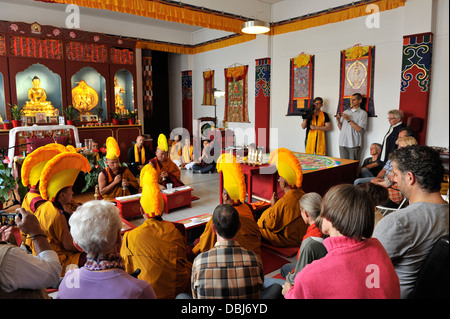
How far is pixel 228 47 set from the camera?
9.10 metres

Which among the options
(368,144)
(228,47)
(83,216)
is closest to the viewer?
(83,216)

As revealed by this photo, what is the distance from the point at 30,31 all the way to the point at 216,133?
4937 millimetres

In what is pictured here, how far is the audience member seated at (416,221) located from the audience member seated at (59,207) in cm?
227

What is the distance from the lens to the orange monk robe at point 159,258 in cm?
224

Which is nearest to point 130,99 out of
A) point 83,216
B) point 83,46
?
point 83,46

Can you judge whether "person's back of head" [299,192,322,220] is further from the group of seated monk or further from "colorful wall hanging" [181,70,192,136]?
"colorful wall hanging" [181,70,192,136]

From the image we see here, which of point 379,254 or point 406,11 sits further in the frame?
point 406,11

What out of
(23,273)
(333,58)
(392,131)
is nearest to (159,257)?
(23,273)

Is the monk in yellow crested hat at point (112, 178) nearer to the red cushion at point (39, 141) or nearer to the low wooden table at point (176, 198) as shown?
the low wooden table at point (176, 198)

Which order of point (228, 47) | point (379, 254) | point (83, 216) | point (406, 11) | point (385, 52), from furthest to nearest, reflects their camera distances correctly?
1. point (228, 47)
2. point (385, 52)
3. point (406, 11)
4. point (83, 216)
5. point (379, 254)

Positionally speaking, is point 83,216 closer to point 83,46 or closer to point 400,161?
point 400,161

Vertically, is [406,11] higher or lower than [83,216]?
higher

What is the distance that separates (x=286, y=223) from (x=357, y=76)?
4271mm

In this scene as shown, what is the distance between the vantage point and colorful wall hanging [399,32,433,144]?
5250 mm
